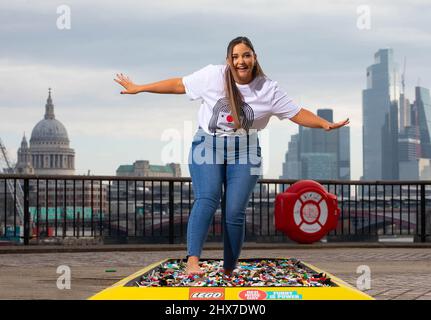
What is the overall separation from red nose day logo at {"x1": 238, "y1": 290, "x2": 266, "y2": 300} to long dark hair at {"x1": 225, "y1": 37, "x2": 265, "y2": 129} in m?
1.24

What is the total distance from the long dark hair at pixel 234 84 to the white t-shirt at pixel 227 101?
1.6 inches

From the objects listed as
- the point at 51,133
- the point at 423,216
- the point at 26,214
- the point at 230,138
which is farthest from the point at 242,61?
the point at 51,133

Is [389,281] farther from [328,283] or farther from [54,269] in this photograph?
[54,269]

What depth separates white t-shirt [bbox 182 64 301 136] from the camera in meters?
5.02

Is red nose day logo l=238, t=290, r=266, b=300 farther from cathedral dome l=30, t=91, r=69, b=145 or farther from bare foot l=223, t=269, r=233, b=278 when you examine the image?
cathedral dome l=30, t=91, r=69, b=145

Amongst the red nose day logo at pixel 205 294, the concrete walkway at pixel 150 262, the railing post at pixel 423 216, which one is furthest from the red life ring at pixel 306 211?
the red nose day logo at pixel 205 294

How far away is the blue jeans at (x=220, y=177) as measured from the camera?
501 cm

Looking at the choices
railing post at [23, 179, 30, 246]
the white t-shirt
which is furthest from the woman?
railing post at [23, 179, 30, 246]

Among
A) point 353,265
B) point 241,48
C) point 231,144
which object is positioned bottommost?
point 353,265

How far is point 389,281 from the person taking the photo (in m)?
7.68

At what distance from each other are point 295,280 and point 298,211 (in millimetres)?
8155

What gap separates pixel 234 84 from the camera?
16.5 feet
